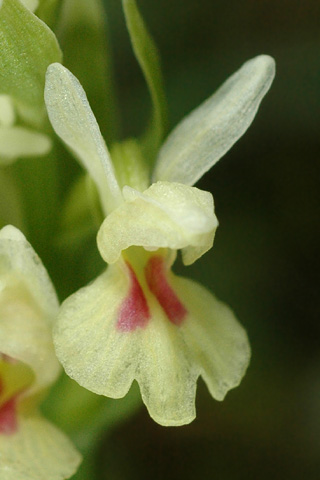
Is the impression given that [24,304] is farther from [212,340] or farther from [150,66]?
[150,66]

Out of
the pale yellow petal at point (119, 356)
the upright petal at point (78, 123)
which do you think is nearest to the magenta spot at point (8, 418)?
the pale yellow petal at point (119, 356)

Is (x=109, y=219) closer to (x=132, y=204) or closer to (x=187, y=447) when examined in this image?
(x=132, y=204)

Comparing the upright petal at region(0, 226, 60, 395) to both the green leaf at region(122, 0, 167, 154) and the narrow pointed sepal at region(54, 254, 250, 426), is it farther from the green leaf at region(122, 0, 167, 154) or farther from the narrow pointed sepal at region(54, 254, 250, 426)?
the green leaf at region(122, 0, 167, 154)

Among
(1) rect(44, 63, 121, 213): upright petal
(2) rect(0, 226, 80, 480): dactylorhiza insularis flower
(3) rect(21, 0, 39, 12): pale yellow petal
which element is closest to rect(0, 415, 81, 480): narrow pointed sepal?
(2) rect(0, 226, 80, 480): dactylorhiza insularis flower

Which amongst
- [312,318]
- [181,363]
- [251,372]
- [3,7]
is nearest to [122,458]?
[251,372]

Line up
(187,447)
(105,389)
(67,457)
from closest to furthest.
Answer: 1. (105,389)
2. (67,457)
3. (187,447)
